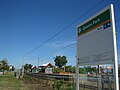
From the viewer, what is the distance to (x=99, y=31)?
7672 mm

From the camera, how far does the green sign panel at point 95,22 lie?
23.9ft

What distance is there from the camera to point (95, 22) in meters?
8.05

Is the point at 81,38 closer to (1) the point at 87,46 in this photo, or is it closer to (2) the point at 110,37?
(1) the point at 87,46

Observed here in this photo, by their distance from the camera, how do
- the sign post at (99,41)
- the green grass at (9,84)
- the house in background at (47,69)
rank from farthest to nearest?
the house in background at (47,69) < the green grass at (9,84) < the sign post at (99,41)

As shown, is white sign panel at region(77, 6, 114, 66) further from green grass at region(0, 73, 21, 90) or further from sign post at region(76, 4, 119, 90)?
green grass at region(0, 73, 21, 90)

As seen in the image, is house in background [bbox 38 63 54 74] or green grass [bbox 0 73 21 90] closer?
green grass [bbox 0 73 21 90]

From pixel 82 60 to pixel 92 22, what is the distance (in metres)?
1.66

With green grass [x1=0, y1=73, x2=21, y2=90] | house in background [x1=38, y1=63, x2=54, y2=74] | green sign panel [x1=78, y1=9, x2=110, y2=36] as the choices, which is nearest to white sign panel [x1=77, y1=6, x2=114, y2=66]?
green sign panel [x1=78, y1=9, x2=110, y2=36]

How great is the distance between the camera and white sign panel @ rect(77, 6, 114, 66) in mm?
7027

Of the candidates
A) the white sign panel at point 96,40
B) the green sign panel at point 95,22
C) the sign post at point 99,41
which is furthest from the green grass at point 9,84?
the green sign panel at point 95,22

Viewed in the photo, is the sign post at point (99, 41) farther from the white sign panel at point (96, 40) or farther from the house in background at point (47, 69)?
the house in background at point (47, 69)

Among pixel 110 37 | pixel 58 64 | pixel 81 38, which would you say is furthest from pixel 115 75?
pixel 58 64

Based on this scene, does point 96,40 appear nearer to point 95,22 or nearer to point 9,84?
point 95,22

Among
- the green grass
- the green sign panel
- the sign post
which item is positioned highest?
the green sign panel
